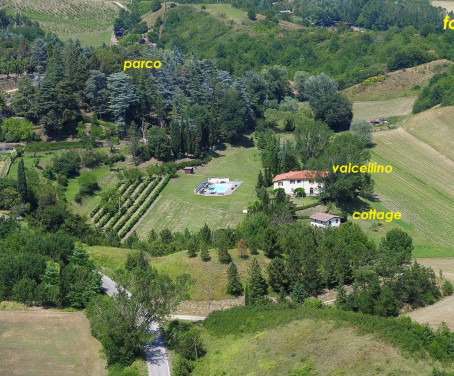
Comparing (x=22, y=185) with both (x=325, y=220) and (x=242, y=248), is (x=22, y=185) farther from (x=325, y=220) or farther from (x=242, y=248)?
(x=325, y=220)

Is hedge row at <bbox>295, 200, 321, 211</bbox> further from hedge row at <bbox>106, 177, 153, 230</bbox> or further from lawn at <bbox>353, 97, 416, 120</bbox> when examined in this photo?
lawn at <bbox>353, 97, 416, 120</bbox>

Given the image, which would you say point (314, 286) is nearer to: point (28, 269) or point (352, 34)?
point (28, 269)

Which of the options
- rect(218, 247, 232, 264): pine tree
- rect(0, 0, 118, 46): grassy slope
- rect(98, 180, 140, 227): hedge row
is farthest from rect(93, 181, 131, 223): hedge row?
rect(0, 0, 118, 46): grassy slope

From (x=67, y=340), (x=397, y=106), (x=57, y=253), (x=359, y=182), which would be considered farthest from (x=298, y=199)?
(x=397, y=106)

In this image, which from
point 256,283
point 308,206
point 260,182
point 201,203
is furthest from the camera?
point 260,182

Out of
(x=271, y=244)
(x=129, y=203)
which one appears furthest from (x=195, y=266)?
(x=129, y=203)
